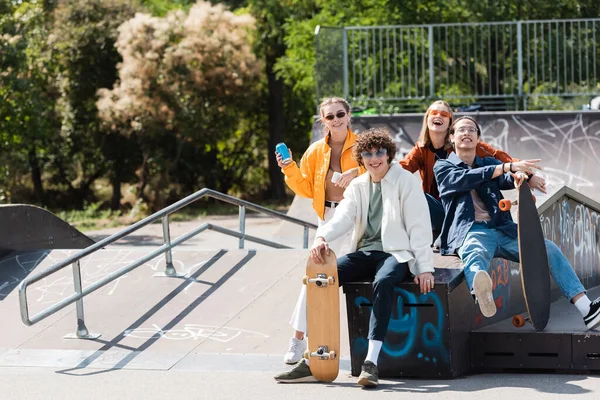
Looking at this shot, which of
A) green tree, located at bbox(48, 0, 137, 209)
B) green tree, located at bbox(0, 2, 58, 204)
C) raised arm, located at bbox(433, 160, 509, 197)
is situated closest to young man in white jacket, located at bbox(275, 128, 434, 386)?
raised arm, located at bbox(433, 160, 509, 197)

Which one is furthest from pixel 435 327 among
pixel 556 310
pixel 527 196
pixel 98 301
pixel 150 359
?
pixel 98 301

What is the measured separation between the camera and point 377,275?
6.16m

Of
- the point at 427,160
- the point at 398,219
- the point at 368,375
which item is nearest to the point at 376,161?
the point at 398,219

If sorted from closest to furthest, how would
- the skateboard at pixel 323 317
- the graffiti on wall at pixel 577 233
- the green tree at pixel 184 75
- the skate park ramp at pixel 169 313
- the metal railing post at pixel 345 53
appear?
the skateboard at pixel 323 317 < the skate park ramp at pixel 169 313 < the graffiti on wall at pixel 577 233 < the metal railing post at pixel 345 53 < the green tree at pixel 184 75

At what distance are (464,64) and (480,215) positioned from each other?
11888 mm

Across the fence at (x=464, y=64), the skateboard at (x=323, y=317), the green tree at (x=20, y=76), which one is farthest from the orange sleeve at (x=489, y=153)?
the green tree at (x=20, y=76)

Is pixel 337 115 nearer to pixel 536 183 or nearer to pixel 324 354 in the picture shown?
pixel 536 183

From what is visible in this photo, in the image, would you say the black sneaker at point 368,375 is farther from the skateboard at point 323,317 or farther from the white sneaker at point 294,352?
the white sneaker at point 294,352

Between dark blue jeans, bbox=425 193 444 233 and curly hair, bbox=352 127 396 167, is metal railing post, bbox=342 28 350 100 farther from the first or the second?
curly hair, bbox=352 127 396 167

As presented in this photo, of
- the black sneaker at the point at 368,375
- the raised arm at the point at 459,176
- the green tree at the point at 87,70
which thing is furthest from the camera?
the green tree at the point at 87,70

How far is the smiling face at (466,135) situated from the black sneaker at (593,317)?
1368 mm

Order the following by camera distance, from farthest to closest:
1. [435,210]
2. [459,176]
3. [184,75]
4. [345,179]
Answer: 1. [184,75]
2. [435,210]
3. [345,179]
4. [459,176]

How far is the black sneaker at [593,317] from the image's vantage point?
629 centimetres

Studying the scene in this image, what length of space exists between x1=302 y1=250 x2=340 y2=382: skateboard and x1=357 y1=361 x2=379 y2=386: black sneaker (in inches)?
10.3
